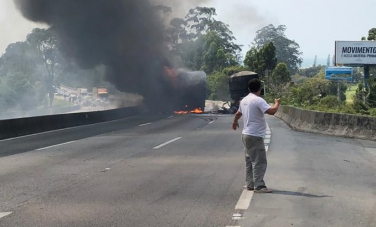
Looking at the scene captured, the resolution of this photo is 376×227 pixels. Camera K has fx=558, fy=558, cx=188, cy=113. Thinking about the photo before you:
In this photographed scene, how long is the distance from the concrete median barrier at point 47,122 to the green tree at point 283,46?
105755mm

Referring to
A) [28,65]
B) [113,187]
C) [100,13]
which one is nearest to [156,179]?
[113,187]

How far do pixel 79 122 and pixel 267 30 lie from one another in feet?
409

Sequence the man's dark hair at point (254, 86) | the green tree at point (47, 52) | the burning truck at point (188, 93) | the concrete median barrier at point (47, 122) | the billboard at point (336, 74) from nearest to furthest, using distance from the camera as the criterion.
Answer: the man's dark hair at point (254, 86), the concrete median barrier at point (47, 122), the burning truck at point (188, 93), the billboard at point (336, 74), the green tree at point (47, 52)

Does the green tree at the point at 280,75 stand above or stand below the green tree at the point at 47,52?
below

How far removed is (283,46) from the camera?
460 feet

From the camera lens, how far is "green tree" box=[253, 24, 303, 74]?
137375 mm

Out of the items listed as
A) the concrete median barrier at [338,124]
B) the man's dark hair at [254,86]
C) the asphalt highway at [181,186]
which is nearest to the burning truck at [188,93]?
the concrete median barrier at [338,124]

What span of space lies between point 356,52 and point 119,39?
90.3 feet

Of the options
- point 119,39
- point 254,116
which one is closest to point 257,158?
point 254,116

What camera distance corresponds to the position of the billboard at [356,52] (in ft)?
184

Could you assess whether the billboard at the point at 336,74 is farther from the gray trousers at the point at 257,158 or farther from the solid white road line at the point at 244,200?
the solid white road line at the point at 244,200

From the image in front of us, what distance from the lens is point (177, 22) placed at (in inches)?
1839

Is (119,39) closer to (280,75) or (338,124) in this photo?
(338,124)

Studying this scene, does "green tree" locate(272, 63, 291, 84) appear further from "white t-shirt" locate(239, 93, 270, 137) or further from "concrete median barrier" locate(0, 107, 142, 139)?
"white t-shirt" locate(239, 93, 270, 137)
